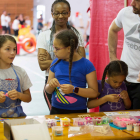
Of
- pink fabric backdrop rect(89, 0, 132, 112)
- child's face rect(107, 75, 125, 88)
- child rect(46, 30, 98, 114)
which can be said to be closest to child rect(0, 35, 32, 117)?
child rect(46, 30, 98, 114)

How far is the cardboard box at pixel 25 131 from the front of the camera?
116cm

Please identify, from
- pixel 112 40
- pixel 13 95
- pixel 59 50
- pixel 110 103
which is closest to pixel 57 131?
pixel 13 95

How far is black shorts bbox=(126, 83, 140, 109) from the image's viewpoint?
2.09 meters

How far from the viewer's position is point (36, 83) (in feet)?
20.5

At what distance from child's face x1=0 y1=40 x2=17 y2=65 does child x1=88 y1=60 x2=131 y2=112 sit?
29.7 inches

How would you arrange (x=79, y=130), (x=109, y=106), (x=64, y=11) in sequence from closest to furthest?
(x=79, y=130) < (x=109, y=106) < (x=64, y=11)

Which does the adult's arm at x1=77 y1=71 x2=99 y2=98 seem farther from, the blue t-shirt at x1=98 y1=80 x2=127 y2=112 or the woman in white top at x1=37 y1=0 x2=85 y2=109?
Result: the woman in white top at x1=37 y1=0 x2=85 y2=109

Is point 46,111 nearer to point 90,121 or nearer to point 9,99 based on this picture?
point 9,99

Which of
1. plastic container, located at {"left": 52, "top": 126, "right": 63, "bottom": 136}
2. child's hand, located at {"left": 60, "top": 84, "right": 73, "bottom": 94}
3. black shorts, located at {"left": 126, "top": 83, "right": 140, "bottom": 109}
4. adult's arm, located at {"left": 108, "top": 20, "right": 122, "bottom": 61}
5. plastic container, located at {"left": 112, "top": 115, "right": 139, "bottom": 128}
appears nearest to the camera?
plastic container, located at {"left": 52, "top": 126, "right": 63, "bottom": 136}

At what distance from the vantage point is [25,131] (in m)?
1.18

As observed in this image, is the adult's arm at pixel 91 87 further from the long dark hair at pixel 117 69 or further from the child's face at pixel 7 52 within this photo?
the child's face at pixel 7 52

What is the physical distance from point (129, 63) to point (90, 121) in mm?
762

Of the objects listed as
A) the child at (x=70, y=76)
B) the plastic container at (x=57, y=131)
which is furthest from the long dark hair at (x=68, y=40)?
the plastic container at (x=57, y=131)

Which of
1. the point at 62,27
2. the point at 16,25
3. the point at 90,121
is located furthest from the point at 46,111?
the point at 16,25
